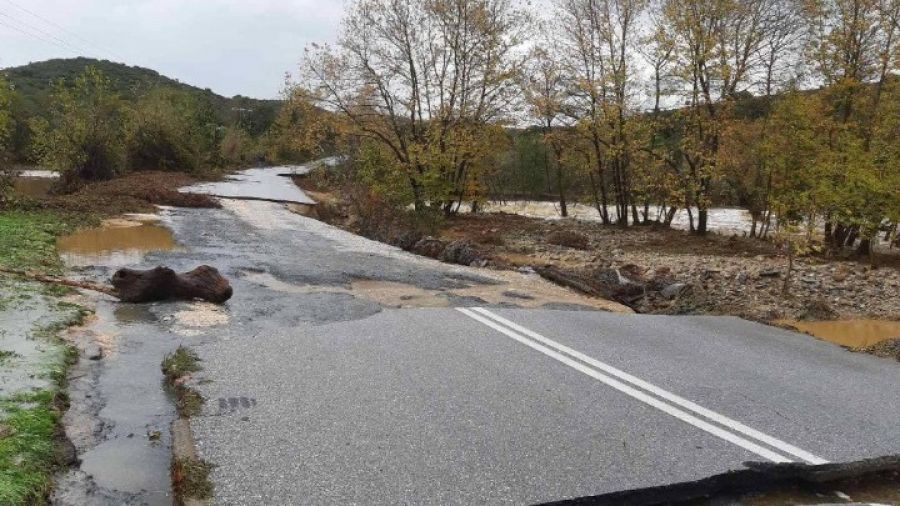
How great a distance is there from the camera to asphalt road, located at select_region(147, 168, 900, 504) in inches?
161

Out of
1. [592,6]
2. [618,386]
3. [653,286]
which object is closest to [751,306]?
[653,286]

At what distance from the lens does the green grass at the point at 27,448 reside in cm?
381

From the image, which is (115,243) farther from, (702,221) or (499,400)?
(702,221)

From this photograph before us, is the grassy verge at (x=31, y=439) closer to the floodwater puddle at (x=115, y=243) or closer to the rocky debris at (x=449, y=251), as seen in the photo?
the floodwater puddle at (x=115, y=243)

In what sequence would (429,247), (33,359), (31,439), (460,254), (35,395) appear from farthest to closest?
(429,247), (460,254), (33,359), (35,395), (31,439)

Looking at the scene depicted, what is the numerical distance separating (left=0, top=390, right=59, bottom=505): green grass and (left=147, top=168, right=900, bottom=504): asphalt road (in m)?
0.93

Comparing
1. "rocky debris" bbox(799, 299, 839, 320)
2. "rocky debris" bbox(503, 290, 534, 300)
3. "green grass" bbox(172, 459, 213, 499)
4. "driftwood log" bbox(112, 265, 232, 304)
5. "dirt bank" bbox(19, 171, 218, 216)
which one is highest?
"dirt bank" bbox(19, 171, 218, 216)

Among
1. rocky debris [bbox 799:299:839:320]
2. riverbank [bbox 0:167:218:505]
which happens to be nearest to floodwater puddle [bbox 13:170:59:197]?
riverbank [bbox 0:167:218:505]

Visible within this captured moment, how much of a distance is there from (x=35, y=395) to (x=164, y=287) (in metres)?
4.50

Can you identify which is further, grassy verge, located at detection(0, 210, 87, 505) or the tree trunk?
the tree trunk

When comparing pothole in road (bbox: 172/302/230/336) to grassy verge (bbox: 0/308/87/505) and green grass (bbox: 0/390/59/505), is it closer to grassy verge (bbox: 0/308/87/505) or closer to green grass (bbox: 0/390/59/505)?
grassy verge (bbox: 0/308/87/505)

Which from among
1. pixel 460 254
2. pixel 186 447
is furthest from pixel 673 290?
pixel 186 447

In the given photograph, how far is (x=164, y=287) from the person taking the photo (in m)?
9.66

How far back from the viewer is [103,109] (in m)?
32.7
